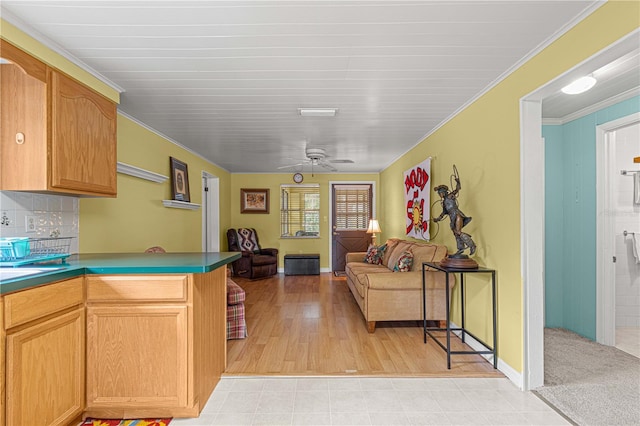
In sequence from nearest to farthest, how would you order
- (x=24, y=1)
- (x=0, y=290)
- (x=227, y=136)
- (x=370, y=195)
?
(x=0, y=290) < (x=24, y=1) < (x=227, y=136) < (x=370, y=195)

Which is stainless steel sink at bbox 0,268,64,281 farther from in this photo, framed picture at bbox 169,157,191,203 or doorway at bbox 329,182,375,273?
doorway at bbox 329,182,375,273

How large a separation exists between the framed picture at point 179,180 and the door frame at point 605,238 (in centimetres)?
469

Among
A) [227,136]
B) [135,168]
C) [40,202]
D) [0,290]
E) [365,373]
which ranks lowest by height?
[365,373]

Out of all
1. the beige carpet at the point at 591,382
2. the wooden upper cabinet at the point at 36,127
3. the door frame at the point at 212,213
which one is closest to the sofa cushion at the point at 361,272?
the beige carpet at the point at 591,382

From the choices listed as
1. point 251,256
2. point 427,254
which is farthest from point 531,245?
point 251,256

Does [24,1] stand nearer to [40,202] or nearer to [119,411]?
[40,202]

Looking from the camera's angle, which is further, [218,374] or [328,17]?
[218,374]

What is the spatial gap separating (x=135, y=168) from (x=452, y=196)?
300 cm

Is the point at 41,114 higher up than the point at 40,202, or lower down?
higher up

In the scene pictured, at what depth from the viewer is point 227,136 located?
4230mm

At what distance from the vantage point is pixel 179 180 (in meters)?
4.47

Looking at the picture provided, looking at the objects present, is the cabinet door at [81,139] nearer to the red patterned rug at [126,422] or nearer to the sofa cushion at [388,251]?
the red patterned rug at [126,422]

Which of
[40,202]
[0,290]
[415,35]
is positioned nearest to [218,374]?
[0,290]

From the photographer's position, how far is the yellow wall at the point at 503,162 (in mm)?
1729
